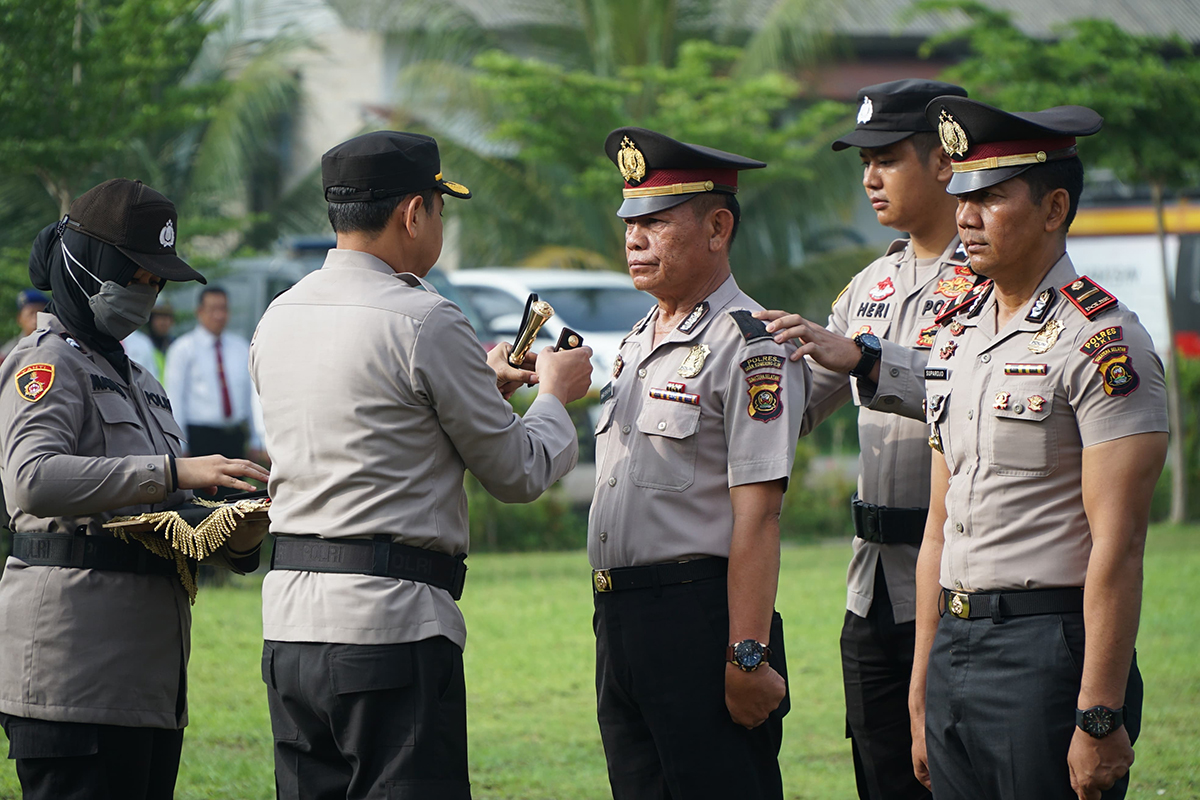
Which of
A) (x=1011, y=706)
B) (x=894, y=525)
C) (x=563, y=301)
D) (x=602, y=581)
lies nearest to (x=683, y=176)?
(x=602, y=581)

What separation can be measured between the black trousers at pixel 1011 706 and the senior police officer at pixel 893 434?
2.68ft

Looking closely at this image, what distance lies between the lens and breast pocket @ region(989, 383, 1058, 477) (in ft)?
9.55

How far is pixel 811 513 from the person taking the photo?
12734 mm

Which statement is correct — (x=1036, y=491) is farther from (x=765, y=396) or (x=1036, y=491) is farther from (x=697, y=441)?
(x=697, y=441)

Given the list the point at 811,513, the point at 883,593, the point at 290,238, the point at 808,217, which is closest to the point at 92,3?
the point at 811,513

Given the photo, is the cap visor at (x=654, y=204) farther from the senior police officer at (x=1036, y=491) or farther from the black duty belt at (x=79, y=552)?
the black duty belt at (x=79, y=552)

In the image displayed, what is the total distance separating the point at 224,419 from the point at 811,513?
5.54 meters

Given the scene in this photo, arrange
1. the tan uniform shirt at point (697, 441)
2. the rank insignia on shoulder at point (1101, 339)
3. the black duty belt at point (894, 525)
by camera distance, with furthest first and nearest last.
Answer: the black duty belt at point (894, 525) < the tan uniform shirt at point (697, 441) < the rank insignia on shoulder at point (1101, 339)

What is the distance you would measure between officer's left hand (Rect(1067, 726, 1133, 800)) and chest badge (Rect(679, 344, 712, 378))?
1255mm

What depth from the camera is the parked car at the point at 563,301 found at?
13336mm

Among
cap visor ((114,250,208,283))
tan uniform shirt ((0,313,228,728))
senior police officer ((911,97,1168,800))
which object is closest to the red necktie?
cap visor ((114,250,208,283))

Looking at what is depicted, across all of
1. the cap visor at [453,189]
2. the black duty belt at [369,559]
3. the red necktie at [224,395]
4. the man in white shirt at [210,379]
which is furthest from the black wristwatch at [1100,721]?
the red necktie at [224,395]

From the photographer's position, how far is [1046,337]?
2.98 metres

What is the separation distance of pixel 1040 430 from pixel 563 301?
11.1m
